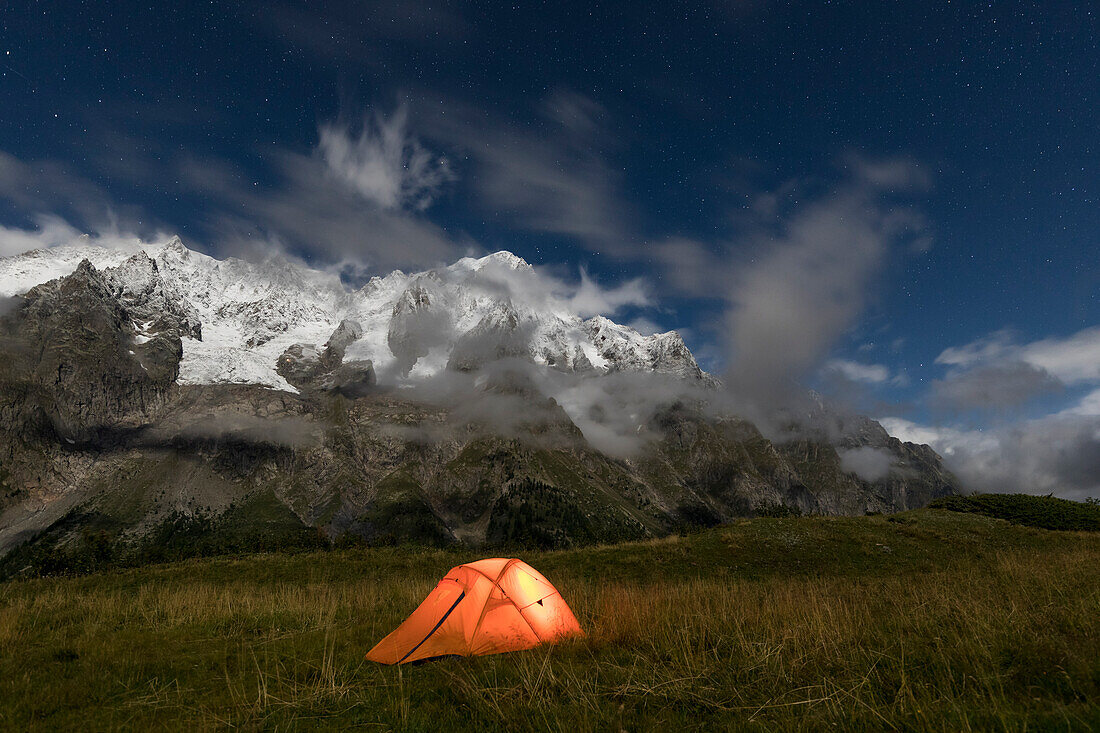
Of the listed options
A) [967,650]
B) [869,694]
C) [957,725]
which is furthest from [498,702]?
[967,650]

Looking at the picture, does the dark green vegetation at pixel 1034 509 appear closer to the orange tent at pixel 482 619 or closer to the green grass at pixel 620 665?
the green grass at pixel 620 665

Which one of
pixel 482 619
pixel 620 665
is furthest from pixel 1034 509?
pixel 482 619

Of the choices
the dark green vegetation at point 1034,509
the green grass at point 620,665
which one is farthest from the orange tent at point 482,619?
the dark green vegetation at point 1034,509

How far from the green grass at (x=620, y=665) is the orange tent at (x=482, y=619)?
769 mm

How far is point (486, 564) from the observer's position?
12.7 meters

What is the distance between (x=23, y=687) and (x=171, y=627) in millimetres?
5356

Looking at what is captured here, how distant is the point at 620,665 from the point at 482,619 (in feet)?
13.1

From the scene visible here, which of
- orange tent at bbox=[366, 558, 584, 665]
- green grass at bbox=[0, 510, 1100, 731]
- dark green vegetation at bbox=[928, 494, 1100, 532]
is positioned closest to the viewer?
green grass at bbox=[0, 510, 1100, 731]

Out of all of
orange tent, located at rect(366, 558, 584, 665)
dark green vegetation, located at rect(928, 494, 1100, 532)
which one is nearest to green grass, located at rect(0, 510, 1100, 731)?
orange tent, located at rect(366, 558, 584, 665)

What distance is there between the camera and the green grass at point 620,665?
242 inches

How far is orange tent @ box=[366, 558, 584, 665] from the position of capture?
425 inches

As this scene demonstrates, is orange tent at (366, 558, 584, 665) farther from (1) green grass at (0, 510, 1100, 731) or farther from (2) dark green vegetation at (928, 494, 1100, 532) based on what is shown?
(2) dark green vegetation at (928, 494, 1100, 532)

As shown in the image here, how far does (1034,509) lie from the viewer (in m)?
33.3

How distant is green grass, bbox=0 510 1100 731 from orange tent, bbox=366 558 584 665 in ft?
2.52
